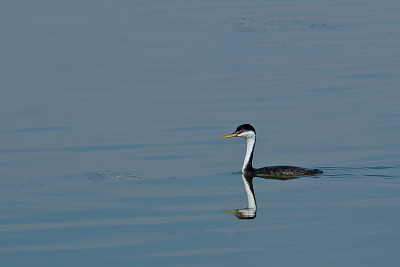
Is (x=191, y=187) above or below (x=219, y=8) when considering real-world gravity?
below

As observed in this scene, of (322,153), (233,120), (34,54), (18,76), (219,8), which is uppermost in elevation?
(219,8)

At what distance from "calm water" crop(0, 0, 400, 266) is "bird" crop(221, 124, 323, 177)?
15 cm

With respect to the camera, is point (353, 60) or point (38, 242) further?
point (353, 60)

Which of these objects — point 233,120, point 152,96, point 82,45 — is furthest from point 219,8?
point 233,120

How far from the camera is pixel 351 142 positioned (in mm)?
15898

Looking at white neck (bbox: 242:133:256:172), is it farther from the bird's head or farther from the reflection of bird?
the reflection of bird

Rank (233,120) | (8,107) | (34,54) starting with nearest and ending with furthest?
(233,120) → (8,107) → (34,54)

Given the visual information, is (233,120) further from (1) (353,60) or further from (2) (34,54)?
(2) (34,54)

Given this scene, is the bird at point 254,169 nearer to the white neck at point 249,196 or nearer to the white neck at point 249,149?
the white neck at point 249,149

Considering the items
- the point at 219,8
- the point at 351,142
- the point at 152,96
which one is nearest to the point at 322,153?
the point at 351,142

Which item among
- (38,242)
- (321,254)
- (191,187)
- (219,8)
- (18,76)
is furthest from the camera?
(219,8)

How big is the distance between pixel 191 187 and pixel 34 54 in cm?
1180

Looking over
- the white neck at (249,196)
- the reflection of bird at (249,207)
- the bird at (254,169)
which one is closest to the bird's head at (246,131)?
the bird at (254,169)

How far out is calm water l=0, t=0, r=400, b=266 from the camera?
1098 cm
